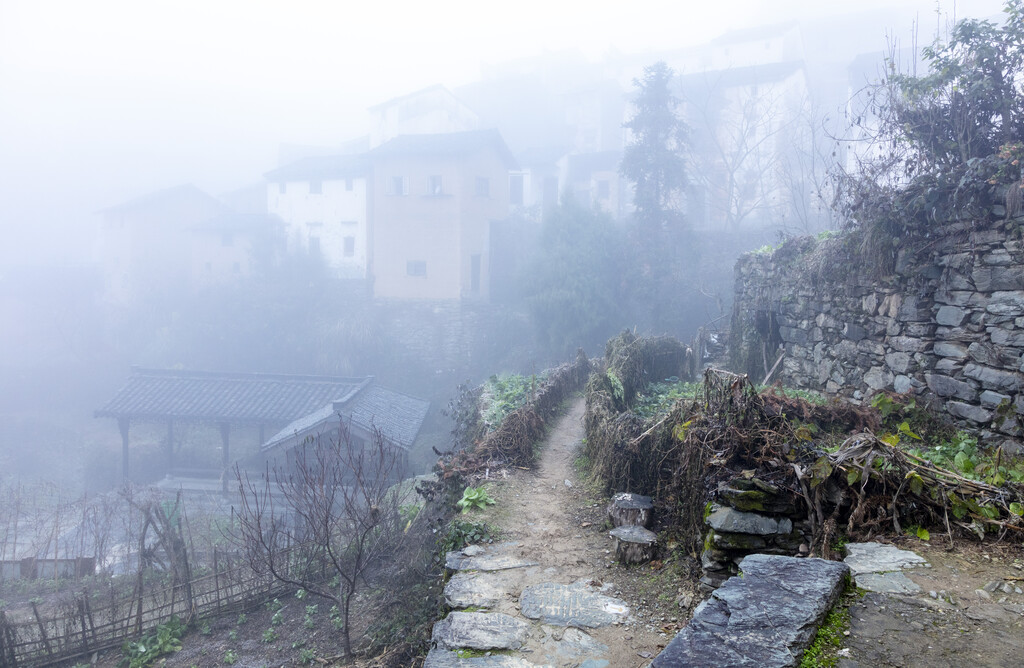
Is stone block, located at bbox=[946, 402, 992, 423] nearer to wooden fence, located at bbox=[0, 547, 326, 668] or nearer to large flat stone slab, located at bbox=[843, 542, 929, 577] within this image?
large flat stone slab, located at bbox=[843, 542, 929, 577]

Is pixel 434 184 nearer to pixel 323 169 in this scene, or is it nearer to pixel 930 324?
pixel 323 169

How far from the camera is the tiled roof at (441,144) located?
27.9 metres

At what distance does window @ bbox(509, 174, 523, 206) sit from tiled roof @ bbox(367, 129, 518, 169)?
371 cm

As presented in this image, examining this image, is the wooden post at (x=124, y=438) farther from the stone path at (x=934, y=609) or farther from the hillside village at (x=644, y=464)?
the stone path at (x=934, y=609)

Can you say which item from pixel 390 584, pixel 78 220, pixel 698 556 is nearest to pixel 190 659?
pixel 390 584

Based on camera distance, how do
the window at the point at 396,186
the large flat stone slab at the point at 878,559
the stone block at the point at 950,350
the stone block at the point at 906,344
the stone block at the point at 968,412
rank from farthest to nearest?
1. the window at the point at 396,186
2. the stone block at the point at 906,344
3. the stone block at the point at 950,350
4. the stone block at the point at 968,412
5. the large flat stone slab at the point at 878,559

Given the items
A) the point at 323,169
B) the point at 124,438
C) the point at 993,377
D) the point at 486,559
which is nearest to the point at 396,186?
the point at 323,169

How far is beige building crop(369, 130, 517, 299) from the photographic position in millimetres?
27984

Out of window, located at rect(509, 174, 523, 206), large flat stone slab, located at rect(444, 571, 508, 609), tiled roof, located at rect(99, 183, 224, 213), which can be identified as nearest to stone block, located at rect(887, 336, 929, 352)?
large flat stone slab, located at rect(444, 571, 508, 609)

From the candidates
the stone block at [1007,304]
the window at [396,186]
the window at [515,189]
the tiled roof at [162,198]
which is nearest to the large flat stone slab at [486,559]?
the stone block at [1007,304]

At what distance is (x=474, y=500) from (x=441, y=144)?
2477 centimetres

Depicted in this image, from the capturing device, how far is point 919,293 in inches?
247

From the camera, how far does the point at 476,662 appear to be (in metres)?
3.38

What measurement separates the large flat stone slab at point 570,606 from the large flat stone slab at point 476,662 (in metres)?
0.49
